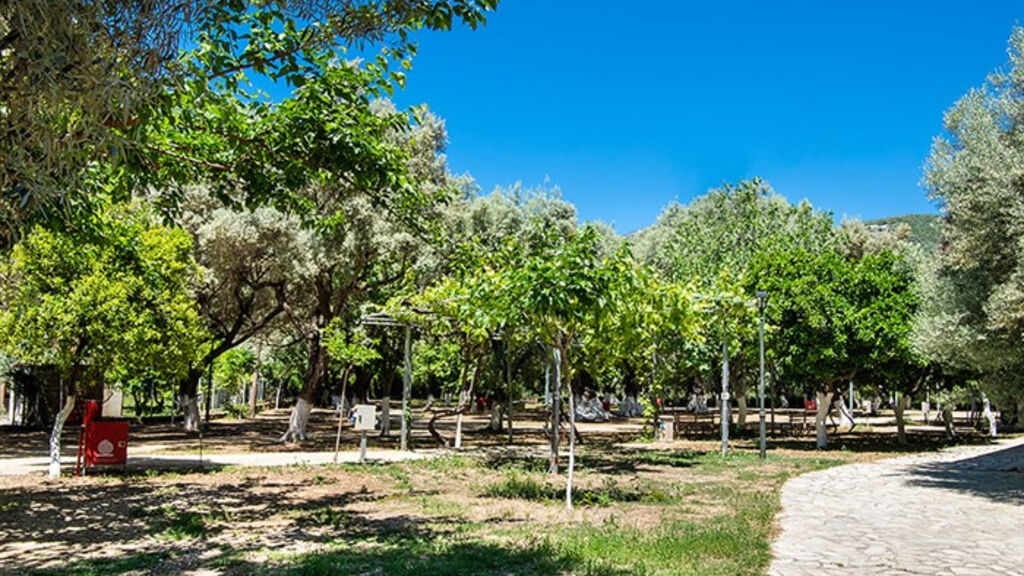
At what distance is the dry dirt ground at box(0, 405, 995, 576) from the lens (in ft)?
22.6

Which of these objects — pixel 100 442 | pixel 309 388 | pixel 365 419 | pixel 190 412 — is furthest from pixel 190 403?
pixel 100 442

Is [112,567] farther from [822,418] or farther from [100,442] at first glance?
[822,418]

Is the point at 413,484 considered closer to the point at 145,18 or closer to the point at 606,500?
the point at 606,500

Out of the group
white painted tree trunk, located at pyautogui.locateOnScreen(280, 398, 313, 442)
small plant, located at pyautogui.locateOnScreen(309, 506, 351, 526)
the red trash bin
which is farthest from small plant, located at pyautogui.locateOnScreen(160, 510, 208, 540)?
white painted tree trunk, located at pyautogui.locateOnScreen(280, 398, 313, 442)

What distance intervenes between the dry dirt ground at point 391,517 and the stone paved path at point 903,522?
17.0 inches

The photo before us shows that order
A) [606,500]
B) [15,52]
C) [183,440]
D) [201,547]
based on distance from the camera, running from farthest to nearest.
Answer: [183,440]
[606,500]
[201,547]
[15,52]

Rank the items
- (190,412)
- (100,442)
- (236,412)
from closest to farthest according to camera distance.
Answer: (100,442)
(190,412)
(236,412)

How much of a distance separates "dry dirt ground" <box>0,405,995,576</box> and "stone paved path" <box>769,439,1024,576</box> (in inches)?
17.0

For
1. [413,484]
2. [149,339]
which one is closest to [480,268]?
[413,484]

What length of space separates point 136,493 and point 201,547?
467 cm

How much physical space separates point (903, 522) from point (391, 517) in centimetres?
634

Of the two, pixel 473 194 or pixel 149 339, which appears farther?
pixel 473 194

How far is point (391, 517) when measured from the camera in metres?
9.55

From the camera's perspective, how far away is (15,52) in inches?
148
